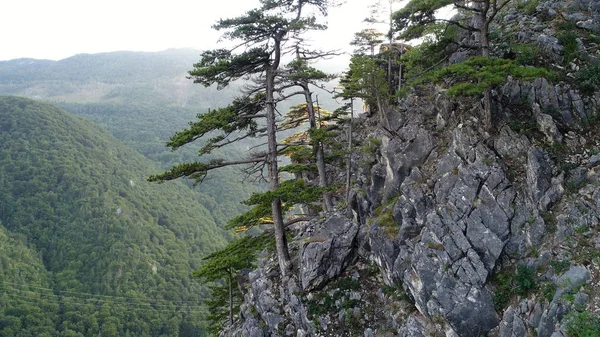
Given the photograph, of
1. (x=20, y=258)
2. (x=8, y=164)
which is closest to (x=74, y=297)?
(x=20, y=258)

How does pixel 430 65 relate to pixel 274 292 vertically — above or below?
above

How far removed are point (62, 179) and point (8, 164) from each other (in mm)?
25304

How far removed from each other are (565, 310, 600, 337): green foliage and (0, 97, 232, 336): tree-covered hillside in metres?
84.7

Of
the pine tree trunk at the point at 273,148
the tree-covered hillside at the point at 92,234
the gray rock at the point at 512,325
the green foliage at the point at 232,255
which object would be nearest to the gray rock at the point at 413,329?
the gray rock at the point at 512,325

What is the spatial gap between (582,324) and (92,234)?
389 feet

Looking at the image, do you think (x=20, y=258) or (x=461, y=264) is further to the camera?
(x=20, y=258)

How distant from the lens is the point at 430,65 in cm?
1477

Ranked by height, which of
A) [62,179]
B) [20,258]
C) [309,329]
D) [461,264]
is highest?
[461,264]

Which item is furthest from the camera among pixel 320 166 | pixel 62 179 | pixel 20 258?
pixel 62 179

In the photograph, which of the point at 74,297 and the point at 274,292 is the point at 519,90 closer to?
the point at 274,292

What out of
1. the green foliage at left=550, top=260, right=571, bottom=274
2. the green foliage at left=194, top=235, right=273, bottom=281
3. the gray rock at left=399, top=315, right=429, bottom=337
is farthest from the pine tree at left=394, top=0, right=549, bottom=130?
the green foliage at left=194, top=235, right=273, bottom=281

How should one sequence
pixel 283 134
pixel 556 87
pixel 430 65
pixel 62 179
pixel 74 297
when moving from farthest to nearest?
pixel 283 134
pixel 62 179
pixel 74 297
pixel 430 65
pixel 556 87

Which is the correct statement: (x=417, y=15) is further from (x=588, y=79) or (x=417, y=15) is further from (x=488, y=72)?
(x=588, y=79)

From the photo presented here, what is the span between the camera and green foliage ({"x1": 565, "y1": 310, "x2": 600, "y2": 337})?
8055 millimetres
